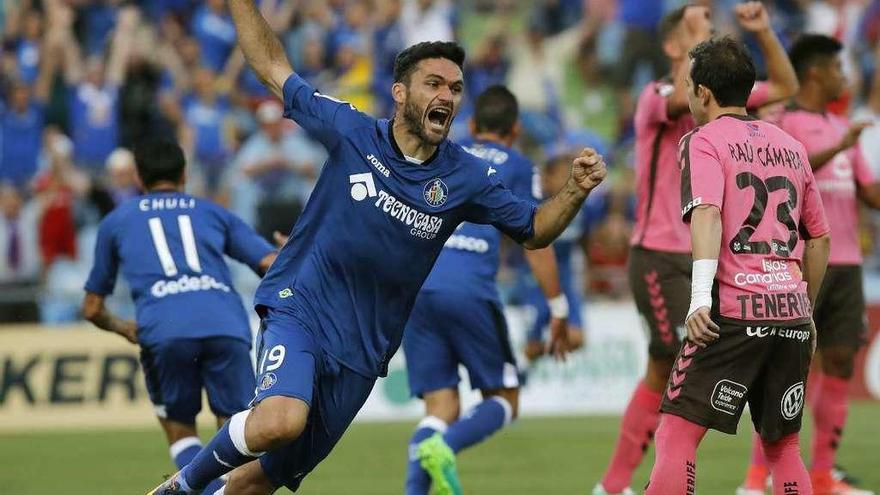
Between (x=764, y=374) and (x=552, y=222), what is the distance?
3.99ft

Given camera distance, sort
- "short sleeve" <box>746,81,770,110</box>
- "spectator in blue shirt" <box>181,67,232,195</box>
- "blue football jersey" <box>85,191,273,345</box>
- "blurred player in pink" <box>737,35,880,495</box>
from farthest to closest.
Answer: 1. "spectator in blue shirt" <box>181,67,232,195</box>
2. "blurred player in pink" <box>737,35,880,495</box>
3. "blue football jersey" <box>85,191,273,345</box>
4. "short sleeve" <box>746,81,770,110</box>

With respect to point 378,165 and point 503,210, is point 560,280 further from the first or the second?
point 378,165

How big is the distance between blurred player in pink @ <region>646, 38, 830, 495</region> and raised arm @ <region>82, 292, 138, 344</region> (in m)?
3.56

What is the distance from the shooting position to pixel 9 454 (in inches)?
499

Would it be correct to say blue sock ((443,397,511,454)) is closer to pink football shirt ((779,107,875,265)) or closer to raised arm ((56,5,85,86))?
pink football shirt ((779,107,875,265))

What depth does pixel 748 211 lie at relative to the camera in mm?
6762

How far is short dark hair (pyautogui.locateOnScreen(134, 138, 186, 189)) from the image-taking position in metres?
8.95

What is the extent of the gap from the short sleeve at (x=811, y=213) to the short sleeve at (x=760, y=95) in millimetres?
1444

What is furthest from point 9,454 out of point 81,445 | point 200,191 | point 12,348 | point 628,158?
point 628,158

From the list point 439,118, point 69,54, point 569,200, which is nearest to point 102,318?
point 439,118

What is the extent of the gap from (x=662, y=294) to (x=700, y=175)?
2470 millimetres

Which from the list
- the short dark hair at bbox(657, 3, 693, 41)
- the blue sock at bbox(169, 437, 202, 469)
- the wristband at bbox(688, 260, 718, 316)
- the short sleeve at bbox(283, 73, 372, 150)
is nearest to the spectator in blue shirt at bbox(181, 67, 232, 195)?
the blue sock at bbox(169, 437, 202, 469)

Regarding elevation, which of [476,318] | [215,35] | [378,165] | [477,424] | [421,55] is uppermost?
[215,35]

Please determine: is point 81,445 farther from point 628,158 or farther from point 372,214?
point 628,158
